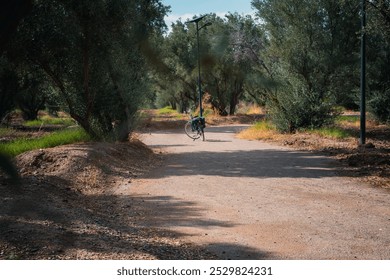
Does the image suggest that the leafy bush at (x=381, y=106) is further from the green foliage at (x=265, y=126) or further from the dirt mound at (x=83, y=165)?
the dirt mound at (x=83, y=165)

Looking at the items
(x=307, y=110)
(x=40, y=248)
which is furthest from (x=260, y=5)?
(x=40, y=248)

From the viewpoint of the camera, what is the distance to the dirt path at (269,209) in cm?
540

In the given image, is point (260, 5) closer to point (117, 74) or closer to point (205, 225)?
point (117, 74)

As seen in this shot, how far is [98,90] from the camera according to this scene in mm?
15250

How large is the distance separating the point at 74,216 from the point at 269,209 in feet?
10.8

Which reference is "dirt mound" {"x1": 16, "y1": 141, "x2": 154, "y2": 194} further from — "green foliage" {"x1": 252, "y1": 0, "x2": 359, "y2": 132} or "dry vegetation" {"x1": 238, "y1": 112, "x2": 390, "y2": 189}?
"green foliage" {"x1": 252, "y1": 0, "x2": 359, "y2": 132}

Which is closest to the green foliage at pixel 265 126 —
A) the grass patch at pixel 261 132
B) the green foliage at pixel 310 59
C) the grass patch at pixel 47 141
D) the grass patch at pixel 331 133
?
the grass patch at pixel 261 132

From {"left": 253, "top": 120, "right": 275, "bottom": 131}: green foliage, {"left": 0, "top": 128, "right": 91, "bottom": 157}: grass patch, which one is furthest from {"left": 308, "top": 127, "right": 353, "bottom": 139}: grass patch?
{"left": 0, "top": 128, "right": 91, "bottom": 157}: grass patch

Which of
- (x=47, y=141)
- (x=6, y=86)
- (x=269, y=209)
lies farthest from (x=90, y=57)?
(x=269, y=209)

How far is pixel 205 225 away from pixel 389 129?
17875 mm

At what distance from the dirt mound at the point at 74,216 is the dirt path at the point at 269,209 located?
44 cm

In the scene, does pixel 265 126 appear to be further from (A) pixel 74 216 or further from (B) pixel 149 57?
(A) pixel 74 216

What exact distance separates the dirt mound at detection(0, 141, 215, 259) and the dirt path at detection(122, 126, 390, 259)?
0.44 metres

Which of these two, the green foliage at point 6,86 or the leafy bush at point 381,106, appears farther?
the leafy bush at point 381,106
